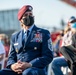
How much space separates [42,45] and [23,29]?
507 millimetres

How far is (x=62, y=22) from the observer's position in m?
89.4

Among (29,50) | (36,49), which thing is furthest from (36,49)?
(29,50)

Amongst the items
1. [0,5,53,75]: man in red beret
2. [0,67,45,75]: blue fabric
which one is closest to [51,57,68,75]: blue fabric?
[0,5,53,75]: man in red beret

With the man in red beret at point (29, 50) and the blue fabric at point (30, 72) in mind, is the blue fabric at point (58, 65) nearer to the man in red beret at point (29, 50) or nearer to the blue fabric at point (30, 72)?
the man in red beret at point (29, 50)

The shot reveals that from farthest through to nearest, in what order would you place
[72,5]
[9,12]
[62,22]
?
[62,22], [9,12], [72,5]

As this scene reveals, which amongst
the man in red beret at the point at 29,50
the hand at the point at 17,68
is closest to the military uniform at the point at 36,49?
the man in red beret at the point at 29,50

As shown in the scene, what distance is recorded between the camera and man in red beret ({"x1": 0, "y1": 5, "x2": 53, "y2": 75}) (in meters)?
7.41

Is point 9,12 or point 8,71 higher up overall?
point 8,71

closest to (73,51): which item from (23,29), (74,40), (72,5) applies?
(74,40)

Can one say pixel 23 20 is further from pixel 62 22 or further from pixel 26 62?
pixel 62 22

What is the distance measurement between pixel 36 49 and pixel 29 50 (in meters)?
0.12

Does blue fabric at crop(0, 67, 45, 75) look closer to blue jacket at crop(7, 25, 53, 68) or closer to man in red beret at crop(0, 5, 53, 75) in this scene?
man in red beret at crop(0, 5, 53, 75)

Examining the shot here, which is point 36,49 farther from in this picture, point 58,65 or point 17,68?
point 58,65

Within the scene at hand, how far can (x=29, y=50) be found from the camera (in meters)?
7.63
